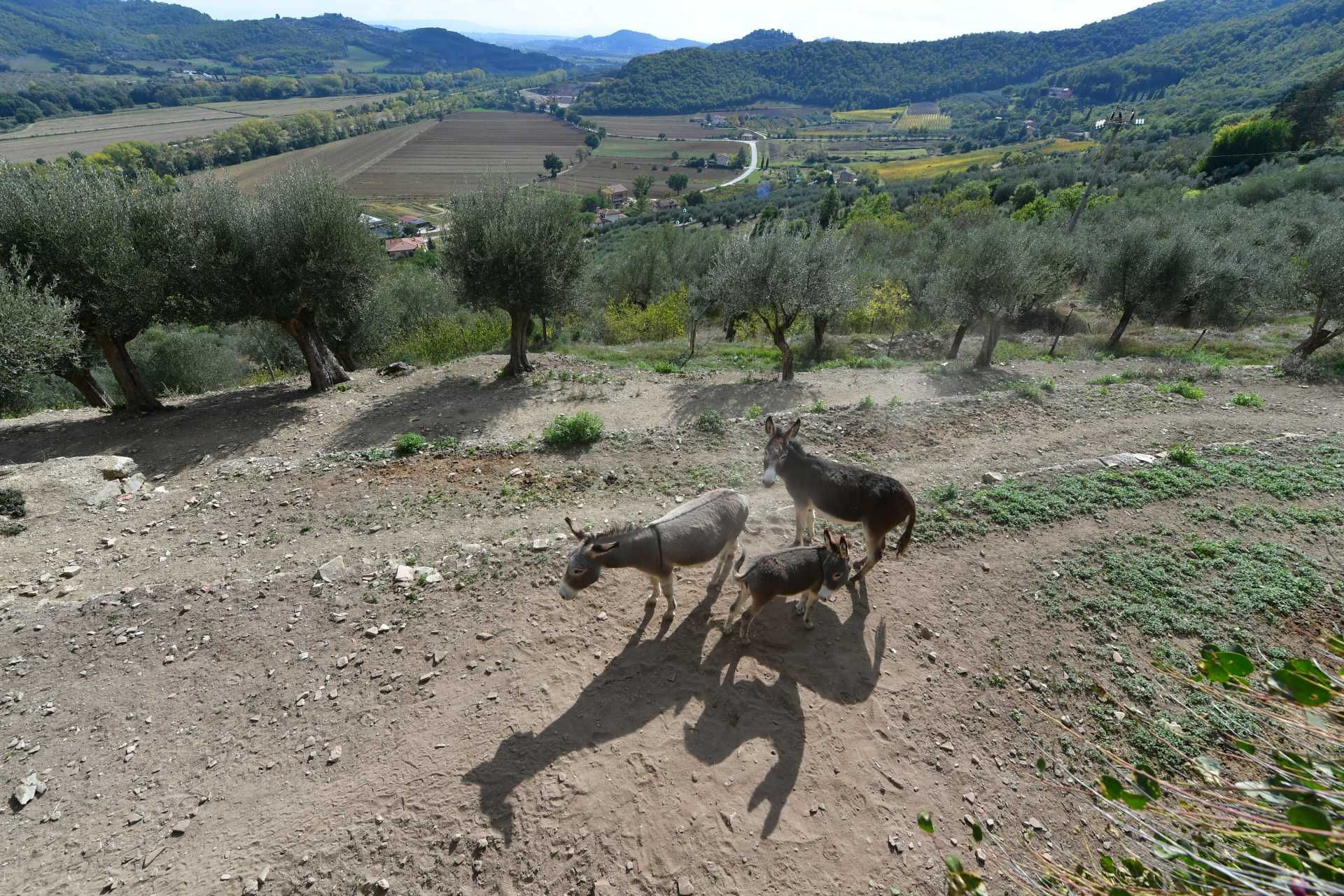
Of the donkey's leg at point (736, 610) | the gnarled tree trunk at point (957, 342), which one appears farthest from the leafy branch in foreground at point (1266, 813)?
the gnarled tree trunk at point (957, 342)

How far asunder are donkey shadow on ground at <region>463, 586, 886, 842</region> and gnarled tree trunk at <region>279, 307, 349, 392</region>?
17966 millimetres

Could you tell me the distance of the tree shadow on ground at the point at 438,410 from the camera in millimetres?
16703

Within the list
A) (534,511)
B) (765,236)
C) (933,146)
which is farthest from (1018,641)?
(933,146)

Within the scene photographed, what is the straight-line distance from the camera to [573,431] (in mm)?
14562

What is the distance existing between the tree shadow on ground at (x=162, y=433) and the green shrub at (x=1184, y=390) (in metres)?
28.8

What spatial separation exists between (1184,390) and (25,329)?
32.0 meters

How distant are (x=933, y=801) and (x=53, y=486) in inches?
720

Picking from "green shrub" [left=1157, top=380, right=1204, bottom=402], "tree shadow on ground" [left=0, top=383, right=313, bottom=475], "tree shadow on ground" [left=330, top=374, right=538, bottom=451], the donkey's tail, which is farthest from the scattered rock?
"green shrub" [left=1157, top=380, right=1204, bottom=402]

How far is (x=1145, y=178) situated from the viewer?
2534 inches

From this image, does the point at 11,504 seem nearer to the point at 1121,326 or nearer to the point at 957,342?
the point at 957,342

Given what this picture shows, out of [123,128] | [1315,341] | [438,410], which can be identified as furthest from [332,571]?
[123,128]

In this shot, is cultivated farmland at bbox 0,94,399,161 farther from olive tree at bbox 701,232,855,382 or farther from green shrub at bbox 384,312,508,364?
olive tree at bbox 701,232,855,382

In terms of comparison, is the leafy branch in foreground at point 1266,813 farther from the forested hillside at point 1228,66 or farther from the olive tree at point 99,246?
the forested hillside at point 1228,66

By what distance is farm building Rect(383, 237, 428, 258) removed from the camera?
82.1 meters
